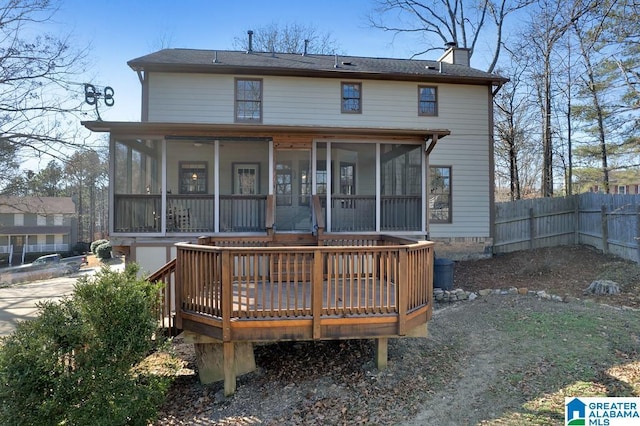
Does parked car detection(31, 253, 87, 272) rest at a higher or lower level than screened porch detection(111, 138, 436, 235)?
lower

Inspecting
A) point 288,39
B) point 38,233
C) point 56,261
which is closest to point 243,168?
point 288,39

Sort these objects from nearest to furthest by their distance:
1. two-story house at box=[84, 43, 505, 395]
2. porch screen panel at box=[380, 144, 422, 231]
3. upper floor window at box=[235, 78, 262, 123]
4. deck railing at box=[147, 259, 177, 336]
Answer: deck railing at box=[147, 259, 177, 336] < two-story house at box=[84, 43, 505, 395] < porch screen panel at box=[380, 144, 422, 231] < upper floor window at box=[235, 78, 262, 123]

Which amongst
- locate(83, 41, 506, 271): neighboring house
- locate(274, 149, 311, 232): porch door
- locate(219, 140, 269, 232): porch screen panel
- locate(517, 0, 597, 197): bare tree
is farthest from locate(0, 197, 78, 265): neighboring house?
locate(517, 0, 597, 197): bare tree

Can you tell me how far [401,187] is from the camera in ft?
40.2

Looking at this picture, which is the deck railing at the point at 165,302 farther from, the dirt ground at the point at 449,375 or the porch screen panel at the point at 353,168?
the porch screen panel at the point at 353,168

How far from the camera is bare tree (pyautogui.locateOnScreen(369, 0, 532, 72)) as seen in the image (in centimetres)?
2095

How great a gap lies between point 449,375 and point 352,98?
32.1 feet

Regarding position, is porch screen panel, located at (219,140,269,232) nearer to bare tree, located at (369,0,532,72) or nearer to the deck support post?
the deck support post

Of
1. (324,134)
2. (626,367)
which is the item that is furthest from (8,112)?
(626,367)

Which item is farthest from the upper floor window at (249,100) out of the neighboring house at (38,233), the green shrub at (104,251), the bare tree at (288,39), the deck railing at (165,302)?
the neighboring house at (38,233)

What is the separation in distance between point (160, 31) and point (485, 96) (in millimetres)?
16537

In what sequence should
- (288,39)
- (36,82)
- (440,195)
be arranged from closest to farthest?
(440,195), (36,82), (288,39)

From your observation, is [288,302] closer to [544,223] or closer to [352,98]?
[352,98]

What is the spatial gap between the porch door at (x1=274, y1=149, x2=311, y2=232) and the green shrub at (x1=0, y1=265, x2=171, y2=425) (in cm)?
734
